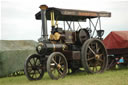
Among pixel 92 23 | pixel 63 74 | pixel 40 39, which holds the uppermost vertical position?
Result: pixel 92 23

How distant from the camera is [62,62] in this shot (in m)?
8.33

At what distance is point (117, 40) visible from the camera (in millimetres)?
11023

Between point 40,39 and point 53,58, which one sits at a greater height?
point 40,39

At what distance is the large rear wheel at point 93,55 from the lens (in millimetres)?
8844

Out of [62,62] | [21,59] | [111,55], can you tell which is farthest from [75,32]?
[21,59]

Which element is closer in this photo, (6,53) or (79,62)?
(79,62)

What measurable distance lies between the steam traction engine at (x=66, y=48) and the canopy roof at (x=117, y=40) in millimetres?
1300

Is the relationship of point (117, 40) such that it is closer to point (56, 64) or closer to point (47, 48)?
point (47, 48)

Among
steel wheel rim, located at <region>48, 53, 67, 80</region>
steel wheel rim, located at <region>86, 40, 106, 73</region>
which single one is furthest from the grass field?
steel wheel rim, located at <region>86, 40, 106, 73</region>

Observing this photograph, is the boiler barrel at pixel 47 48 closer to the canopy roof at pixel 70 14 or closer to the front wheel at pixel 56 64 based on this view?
the front wheel at pixel 56 64

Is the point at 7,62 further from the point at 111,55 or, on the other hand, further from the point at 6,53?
the point at 111,55

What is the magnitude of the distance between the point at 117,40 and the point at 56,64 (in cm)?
424

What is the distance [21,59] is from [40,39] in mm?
3568

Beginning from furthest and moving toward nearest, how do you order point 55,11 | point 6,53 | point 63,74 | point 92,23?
1. point 6,53
2. point 92,23
3. point 55,11
4. point 63,74
